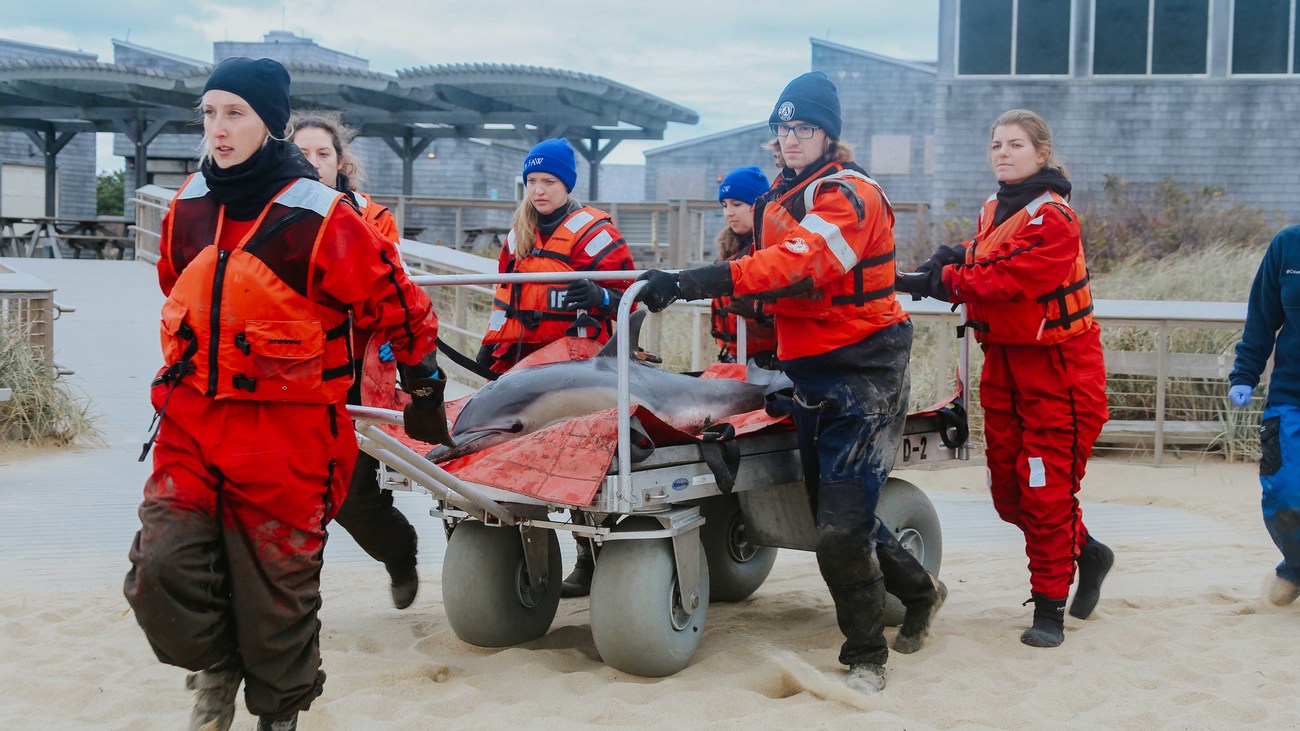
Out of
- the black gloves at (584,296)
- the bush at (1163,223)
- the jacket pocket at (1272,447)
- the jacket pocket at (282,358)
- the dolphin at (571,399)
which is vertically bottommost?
the jacket pocket at (1272,447)

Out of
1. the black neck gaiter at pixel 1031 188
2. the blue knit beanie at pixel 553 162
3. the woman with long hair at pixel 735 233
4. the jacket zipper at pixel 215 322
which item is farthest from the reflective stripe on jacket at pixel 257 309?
the woman with long hair at pixel 735 233

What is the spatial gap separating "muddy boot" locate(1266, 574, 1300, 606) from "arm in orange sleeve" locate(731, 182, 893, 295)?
244 centimetres

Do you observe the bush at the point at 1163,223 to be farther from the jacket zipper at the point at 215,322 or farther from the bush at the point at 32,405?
the jacket zipper at the point at 215,322

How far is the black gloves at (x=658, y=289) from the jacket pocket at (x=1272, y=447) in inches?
109

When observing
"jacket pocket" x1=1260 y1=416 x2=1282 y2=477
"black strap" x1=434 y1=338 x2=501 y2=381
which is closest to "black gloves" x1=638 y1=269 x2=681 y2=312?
"black strap" x1=434 y1=338 x2=501 y2=381

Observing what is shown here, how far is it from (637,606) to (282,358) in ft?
4.94

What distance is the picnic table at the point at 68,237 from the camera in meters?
21.8

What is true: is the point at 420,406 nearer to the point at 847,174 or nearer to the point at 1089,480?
the point at 847,174

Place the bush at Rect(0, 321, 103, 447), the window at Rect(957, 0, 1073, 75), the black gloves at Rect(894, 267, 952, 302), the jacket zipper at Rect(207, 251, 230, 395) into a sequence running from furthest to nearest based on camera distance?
the window at Rect(957, 0, 1073, 75)
the bush at Rect(0, 321, 103, 447)
the black gloves at Rect(894, 267, 952, 302)
the jacket zipper at Rect(207, 251, 230, 395)

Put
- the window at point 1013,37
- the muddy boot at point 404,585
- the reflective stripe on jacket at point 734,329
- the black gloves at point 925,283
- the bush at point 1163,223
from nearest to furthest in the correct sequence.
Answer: the black gloves at point 925,283
the muddy boot at point 404,585
the reflective stripe on jacket at point 734,329
the bush at point 1163,223
the window at point 1013,37

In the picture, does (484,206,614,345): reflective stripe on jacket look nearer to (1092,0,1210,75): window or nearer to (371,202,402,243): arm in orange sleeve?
(371,202,402,243): arm in orange sleeve

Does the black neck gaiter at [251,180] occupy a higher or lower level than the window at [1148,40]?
lower

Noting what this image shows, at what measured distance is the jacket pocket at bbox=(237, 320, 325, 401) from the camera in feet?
9.87

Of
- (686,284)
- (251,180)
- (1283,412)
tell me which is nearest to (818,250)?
(686,284)
